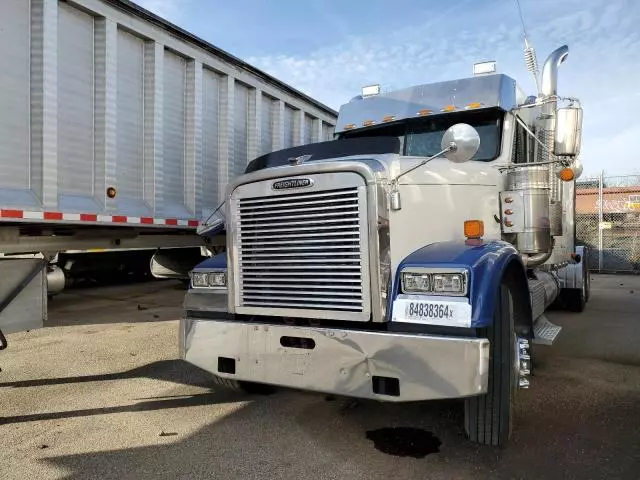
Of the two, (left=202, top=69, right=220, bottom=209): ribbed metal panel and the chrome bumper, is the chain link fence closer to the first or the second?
(left=202, top=69, right=220, bottom=209): ribbed metal panel

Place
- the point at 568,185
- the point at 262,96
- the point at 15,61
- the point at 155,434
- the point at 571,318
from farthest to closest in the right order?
the point at 262,96
the point at 571,318
the point at 568,185
the point at 15,61
the point at 155,434

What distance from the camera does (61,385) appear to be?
4.68 m

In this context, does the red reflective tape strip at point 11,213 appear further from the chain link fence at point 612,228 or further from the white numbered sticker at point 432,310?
the chain link fence at point 612,228

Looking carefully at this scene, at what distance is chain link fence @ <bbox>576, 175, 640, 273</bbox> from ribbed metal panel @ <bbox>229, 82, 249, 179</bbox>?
11.1 m

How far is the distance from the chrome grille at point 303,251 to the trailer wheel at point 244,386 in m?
0.88

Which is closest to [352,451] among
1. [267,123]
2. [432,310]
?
[432,310]

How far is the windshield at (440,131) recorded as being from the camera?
4578 millimetres

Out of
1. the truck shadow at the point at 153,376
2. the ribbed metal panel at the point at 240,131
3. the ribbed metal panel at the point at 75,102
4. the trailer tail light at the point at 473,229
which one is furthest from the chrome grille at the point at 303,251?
the ribbed metal panel at the point at 240,131

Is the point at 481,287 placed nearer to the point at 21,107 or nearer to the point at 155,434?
the point at 155,434

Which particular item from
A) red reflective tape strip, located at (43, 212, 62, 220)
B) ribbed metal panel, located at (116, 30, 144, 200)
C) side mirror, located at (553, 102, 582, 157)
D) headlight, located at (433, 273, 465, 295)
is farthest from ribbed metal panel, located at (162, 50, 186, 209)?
headlight, located at (433, 273, 465, 295)

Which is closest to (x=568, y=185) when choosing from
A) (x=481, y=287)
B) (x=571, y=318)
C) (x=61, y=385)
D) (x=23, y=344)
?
(x=571, y=318)

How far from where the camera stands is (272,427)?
3.69m

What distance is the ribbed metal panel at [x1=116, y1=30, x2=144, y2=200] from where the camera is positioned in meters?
6.64

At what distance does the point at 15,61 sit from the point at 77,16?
3.22 ft
